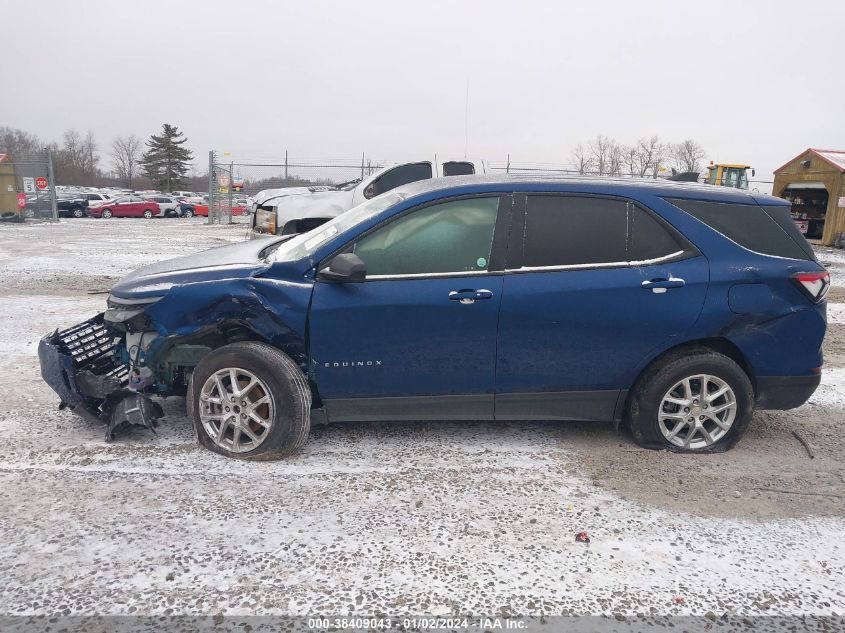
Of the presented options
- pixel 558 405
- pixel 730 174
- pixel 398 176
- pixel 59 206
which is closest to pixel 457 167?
pixel 398 176

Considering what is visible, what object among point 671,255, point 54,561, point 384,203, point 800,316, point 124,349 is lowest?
point 54,561

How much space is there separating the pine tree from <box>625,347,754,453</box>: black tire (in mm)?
78874

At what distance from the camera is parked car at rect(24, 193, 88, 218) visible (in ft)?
85.5

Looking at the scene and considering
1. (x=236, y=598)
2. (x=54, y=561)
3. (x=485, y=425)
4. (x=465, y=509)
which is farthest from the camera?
(x=485, y=425)

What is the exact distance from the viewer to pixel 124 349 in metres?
4.06

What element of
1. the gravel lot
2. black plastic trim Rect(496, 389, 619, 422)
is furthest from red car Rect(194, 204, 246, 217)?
black plastic trim Rect(496, 389, 619, 422)

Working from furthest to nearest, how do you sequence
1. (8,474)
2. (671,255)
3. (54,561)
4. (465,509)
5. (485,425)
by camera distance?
(485,425), (671,255), (8,474), (465,509), (54,561)

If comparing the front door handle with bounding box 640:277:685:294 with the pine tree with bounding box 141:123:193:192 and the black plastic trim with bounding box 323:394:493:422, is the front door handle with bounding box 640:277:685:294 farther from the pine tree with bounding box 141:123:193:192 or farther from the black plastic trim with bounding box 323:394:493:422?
the pine tree with bounding box 141:123:193:192

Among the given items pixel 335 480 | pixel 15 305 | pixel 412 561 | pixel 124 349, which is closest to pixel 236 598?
pixel 412 561

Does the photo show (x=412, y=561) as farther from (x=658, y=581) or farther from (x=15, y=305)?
(x=15, y=305)

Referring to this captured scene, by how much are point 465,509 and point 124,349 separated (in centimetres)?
245

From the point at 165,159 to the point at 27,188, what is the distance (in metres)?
54.0

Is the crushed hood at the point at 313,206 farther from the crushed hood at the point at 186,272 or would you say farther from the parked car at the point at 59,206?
the parked car at the point at 59,206

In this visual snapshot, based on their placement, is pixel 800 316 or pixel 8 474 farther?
pixel 800 316
